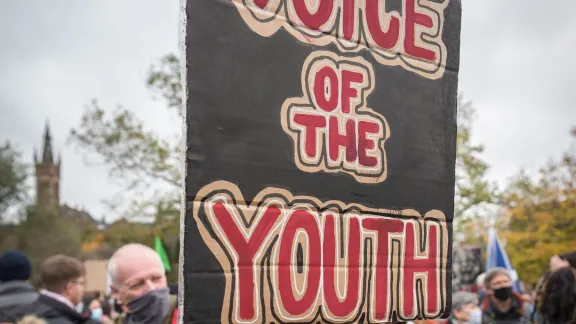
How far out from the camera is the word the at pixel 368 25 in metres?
1.89

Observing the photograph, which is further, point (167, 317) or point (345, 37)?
point (167, 317)

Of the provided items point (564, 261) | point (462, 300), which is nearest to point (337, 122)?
point (564, 261)

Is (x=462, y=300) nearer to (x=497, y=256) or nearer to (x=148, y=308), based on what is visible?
(x=148, y=308)

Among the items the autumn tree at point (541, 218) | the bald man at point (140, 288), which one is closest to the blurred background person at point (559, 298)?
the bald man at point (140, 288)

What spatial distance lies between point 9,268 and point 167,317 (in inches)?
57.2

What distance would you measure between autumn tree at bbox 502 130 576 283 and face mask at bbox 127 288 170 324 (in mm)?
24929

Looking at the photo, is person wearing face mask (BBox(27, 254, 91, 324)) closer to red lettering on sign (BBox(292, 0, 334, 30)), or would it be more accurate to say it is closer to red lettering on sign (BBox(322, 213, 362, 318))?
red lettering on sign (BBox(322, 213, 362, 318))

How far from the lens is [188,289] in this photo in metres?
1.64

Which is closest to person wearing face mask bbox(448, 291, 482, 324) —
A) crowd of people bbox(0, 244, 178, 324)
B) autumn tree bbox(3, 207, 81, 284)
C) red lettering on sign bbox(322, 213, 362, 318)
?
crowd of people bbox(0, 244, 178, 324)

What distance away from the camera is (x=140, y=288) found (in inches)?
108

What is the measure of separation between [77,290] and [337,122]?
2.02 m

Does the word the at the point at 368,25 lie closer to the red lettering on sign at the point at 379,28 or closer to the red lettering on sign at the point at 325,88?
the red lettering on sign at the point at 379,28

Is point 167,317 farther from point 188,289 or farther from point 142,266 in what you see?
point 188,289

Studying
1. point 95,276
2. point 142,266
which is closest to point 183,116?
point 142,266
